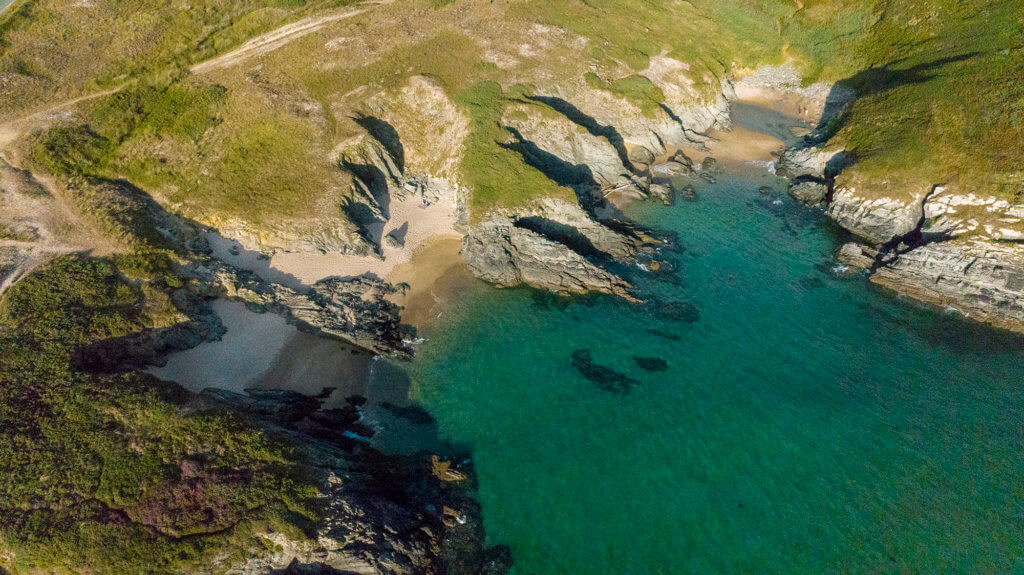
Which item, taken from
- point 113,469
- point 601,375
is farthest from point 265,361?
point 601,375

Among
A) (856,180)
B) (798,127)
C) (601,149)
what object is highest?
(798,127)

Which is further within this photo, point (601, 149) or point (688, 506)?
point (601, 149)

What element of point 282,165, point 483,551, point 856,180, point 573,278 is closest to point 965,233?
point 856,180

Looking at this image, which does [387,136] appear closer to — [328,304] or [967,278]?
[328,304]

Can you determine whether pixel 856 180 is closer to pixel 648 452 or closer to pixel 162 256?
pixel 648 452

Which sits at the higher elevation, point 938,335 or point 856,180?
point 856,180

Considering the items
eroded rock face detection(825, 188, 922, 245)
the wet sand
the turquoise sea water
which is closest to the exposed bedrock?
the wet sand

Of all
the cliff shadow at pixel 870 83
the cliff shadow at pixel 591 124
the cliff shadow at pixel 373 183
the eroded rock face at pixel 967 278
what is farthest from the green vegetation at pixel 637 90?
the eroded rock face at pixel 967 278
